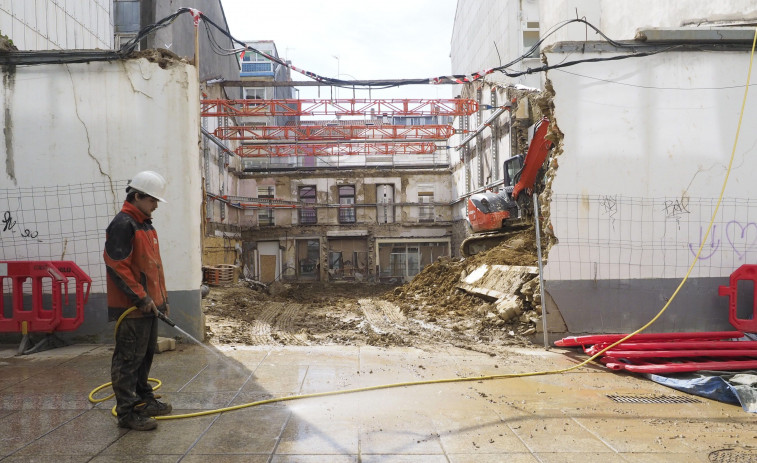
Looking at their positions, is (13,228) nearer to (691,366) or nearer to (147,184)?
(147,184)

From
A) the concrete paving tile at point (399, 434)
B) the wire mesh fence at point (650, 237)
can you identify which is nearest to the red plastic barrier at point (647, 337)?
the wire mesh fence at point (650, 237)

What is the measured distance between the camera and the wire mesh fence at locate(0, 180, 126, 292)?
6.97m

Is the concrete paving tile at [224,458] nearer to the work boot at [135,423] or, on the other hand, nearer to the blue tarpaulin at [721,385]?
the work boot at [135,423]

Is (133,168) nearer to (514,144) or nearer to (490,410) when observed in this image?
(490,410)

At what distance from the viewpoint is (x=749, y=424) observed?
4258 millimetres

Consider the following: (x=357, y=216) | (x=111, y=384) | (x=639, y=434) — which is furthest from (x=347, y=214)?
(x=639, y=434)

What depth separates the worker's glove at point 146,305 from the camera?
398cm

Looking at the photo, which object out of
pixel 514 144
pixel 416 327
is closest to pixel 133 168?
pixel 416 327

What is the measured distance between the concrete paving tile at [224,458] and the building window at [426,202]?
93.2 ft

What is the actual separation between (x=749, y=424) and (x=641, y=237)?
342 centimetres

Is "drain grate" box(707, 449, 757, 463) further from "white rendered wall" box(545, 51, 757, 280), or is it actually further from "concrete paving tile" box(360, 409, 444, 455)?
"white rendered wall" box(545, 51, 757, 280)

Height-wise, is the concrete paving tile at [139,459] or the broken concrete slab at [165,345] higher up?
the broken concrete slab at [165,345]

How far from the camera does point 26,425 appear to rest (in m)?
3.94

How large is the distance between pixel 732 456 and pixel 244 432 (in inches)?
131
